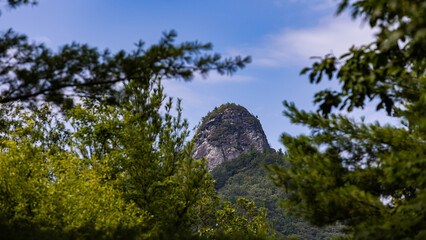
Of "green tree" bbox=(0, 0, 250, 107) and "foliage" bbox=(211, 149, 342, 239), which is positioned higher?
"foliage" bbox=(211, 149, 342, 239)

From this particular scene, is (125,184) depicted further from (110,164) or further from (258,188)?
(258,188)

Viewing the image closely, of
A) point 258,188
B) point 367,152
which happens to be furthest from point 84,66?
point 258,188

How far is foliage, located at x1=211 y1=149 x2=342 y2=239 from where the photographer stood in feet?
405

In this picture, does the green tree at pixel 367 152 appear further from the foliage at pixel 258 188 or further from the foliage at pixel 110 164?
the foliage at pixel 258 188

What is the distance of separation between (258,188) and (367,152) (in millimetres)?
152189

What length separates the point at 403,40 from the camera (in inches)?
237

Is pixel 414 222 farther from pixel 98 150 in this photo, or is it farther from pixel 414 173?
pixel 98 150

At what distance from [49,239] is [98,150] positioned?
37.6 feet

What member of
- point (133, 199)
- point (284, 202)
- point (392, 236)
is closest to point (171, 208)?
point (133, 199)

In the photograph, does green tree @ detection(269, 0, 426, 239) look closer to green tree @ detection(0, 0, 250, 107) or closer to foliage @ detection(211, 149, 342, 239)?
green tree @ detection(0, 0, 250, 107)

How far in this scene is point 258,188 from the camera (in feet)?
518

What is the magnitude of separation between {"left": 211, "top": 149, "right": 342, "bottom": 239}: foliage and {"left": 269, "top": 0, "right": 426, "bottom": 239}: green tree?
11351 cm

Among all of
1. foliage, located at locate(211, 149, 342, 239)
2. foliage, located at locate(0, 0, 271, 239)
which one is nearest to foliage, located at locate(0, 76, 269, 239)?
foliage, located at locate(0, 0, 271, 239)

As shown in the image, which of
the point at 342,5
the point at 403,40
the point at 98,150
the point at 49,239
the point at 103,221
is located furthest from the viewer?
the point at 98,150
